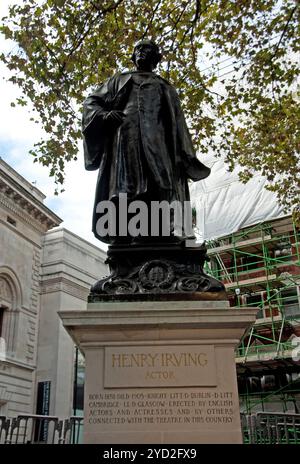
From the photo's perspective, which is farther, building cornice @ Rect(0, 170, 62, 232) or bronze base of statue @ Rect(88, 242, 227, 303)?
building cornice @ Rect(0, 170, 62, 232)

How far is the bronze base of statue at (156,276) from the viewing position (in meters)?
4.59

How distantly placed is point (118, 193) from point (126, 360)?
1743 millimetres

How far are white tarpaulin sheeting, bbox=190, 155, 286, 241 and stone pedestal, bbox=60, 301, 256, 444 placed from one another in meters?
19.2

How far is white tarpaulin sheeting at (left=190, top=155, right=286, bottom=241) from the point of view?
23.3 m

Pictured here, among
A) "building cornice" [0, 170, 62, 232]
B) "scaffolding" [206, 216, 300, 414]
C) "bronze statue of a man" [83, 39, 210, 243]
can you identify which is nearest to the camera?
"bronze statue of a man" [83, 39, 210, 243]

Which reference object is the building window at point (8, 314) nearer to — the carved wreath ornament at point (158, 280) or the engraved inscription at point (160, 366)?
the carved wreath ornament at point (158, 280)

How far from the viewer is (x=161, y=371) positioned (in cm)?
417

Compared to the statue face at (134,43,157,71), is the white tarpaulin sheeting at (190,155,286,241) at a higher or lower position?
higher

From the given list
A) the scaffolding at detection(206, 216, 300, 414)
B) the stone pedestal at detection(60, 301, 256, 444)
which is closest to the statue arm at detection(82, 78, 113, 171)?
the stone pedestal at detection(60, 301, 256, 444)

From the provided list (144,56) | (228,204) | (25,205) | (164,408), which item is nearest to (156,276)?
(164,408)

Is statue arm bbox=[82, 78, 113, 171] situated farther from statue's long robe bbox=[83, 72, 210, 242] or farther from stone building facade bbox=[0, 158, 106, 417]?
stone building facade bbox=[0, 158, 106, 417]

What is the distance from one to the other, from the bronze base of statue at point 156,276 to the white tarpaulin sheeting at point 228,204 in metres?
18.6

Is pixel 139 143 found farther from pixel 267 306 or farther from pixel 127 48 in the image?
pixel 267 306

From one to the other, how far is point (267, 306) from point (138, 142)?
2036cm
